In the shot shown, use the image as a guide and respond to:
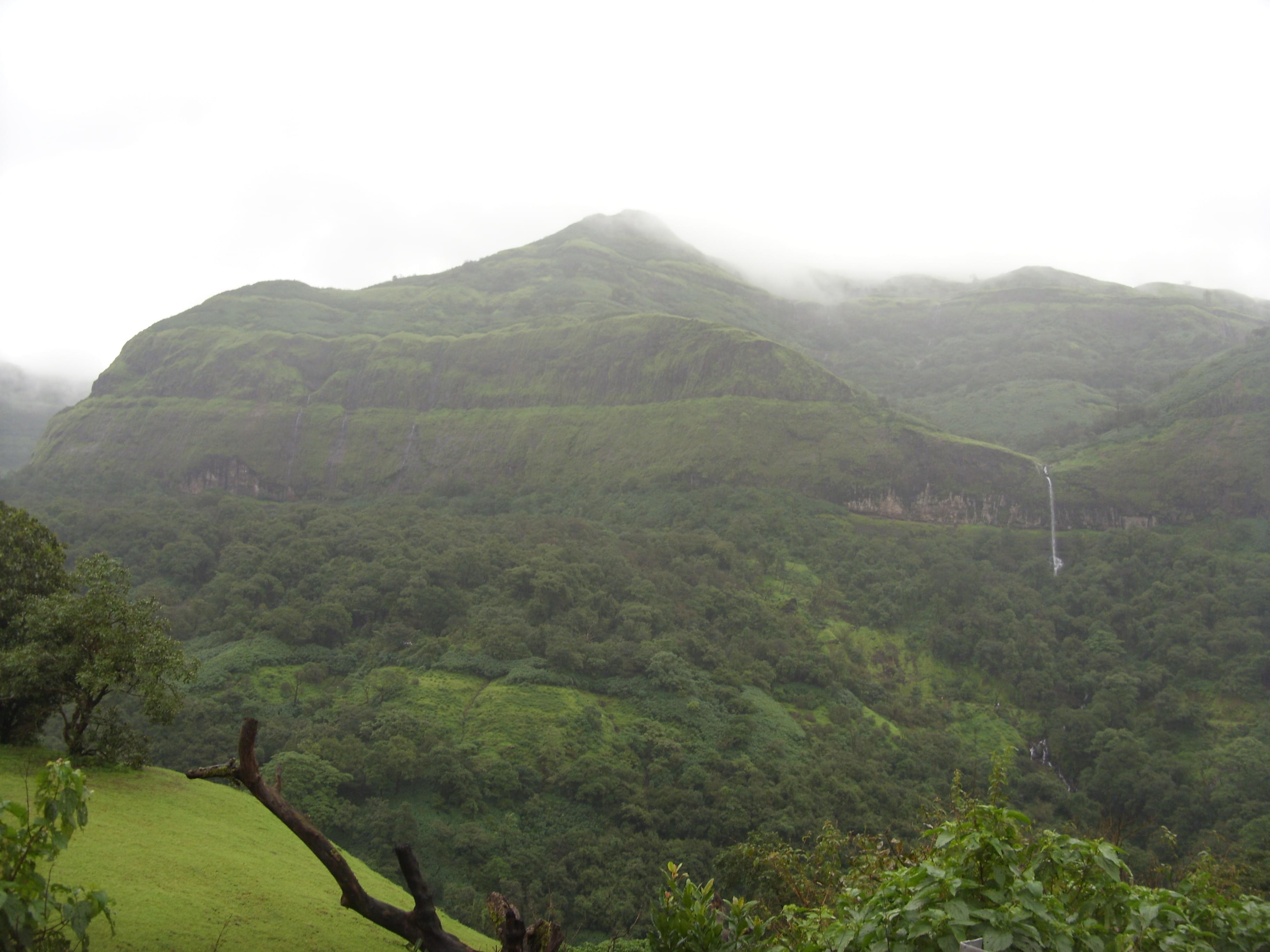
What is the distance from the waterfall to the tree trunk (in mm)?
76861

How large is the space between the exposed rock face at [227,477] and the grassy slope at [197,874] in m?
85.3

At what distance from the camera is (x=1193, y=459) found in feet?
248

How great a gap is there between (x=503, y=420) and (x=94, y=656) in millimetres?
85445

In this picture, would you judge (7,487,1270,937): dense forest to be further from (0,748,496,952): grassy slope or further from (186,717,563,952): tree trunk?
(186,717,563,952): tree trunk

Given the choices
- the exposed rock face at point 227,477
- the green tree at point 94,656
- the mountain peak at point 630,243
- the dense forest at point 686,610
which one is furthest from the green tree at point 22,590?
the mountain peak at point 630,243

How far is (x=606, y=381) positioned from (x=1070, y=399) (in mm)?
68667

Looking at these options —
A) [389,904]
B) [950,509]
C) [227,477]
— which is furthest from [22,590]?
[227,477]

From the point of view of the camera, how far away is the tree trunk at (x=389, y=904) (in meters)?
6.11

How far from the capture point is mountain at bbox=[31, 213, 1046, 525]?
85250 millimetres

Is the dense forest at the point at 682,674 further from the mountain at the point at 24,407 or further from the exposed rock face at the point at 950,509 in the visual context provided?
the mountain at the point at 24,407

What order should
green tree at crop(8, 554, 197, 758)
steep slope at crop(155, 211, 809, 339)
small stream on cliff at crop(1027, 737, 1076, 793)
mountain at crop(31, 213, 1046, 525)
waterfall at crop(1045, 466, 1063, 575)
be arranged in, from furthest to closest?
steep slope at crop(155, 211, 809, 339), mountain at crop(31, 213, 1046, 525), waterfall at crop(1045, 466, 1063, 575), small stream on cliff at crop(1027, 737, 1076, 793), green tree at crop(8, 554, 197, 758)

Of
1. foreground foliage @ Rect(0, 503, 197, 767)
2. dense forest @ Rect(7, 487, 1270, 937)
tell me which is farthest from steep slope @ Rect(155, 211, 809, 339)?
foreground foliage @ Rect(0, 503, 197, 767)

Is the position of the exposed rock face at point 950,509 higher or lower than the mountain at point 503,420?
lower

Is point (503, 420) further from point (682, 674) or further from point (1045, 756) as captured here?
point (1045, 756)
